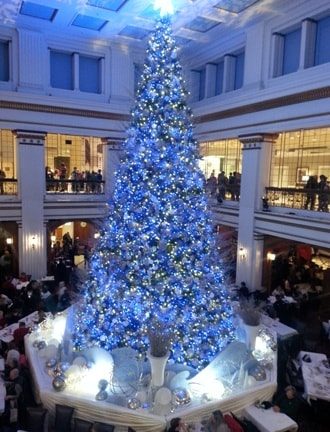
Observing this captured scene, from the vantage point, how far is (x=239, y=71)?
13.5 m

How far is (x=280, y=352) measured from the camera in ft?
28.1

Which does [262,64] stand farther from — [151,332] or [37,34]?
[151,332]

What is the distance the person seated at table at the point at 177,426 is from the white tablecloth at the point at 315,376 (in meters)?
2.68

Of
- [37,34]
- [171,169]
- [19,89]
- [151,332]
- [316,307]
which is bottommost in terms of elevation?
[316,307]

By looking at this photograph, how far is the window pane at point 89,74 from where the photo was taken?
47.2 feet

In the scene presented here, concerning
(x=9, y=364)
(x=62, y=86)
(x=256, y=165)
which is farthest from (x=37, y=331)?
(x=62, y=86)

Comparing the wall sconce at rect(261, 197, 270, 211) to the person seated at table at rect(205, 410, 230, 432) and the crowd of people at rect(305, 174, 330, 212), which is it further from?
the person seated at table at rect(205, 410, 230, 432)

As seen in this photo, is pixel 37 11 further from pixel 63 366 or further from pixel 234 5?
pixel 63 366

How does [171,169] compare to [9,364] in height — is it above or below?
above

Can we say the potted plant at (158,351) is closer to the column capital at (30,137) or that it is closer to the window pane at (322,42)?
the window pane at (322,42)

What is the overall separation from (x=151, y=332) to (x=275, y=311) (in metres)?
5.56

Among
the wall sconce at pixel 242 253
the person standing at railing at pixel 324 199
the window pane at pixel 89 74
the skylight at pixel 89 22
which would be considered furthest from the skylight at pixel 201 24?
the wall sconce at pixel 242 253

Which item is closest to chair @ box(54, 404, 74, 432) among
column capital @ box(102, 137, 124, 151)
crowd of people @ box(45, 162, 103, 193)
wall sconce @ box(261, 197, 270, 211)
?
wall sconce @ box(261, 197, 270, 211)

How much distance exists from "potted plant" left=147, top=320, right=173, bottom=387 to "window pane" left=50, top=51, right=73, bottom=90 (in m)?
10.8
